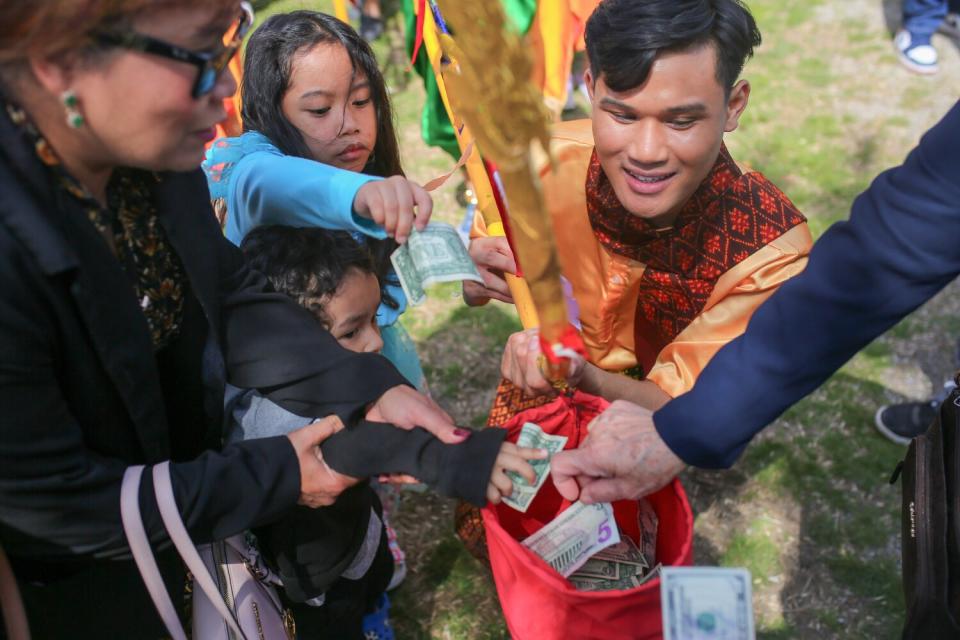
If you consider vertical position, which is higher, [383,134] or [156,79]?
[156,79]

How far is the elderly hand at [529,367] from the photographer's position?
6.41ft

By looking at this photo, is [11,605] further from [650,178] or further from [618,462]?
[650,178]

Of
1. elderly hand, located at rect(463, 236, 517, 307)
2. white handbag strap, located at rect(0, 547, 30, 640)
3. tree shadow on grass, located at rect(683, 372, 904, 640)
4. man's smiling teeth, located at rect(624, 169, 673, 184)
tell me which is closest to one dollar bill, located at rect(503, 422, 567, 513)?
elderly hand, located at rect(463, 236, 517, 307)

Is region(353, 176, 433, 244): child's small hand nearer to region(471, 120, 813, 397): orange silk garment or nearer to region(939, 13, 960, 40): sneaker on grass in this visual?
region(471, 120, 813, 397): orange silk garment

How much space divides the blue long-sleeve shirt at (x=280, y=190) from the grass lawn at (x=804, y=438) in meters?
1.05

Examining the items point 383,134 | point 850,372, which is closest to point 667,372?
point 383,134

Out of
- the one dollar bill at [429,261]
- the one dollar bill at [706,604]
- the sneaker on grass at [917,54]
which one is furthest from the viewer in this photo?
the sneaker on grass at [917,54]

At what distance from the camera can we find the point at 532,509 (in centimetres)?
232

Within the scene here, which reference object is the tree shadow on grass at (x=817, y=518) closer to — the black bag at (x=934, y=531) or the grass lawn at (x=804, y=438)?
the grass lawn at (x=804, y=438)

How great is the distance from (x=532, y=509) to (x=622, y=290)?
706 millimetres

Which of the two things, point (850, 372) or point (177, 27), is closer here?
point (177, 27)

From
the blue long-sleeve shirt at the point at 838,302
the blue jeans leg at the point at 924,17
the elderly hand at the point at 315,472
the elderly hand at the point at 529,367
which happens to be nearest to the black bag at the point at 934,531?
the blue long-sleeve shirt at the point at 838,302

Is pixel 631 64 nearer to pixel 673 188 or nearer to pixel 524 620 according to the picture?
pixel 673 188

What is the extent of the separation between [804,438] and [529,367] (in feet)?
6.13
